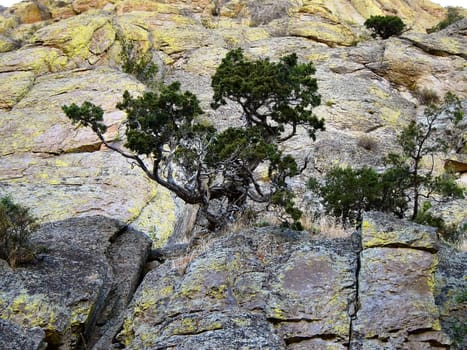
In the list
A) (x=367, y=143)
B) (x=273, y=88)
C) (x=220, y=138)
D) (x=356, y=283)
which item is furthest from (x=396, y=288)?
(x=367, y=143)

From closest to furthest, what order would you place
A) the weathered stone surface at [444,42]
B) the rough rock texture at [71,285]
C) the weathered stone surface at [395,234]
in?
the weathered stone surface at [395,234] → the rough rock texture at [71,285] → the weathered stone surface at [444,42]

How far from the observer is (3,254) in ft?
40.2

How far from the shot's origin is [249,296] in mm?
10516

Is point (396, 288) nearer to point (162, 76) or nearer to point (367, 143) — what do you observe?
point (367, 143)

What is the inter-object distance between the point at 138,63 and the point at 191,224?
1810 centimetres

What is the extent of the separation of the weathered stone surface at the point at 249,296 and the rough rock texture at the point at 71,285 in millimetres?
838

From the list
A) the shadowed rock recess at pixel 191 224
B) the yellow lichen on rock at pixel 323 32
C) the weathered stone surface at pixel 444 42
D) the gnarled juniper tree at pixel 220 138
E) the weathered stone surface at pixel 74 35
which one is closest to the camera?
the shadowed rock recess at pixel 191 224

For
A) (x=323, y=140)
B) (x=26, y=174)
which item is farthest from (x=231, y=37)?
(x=26, y=174)

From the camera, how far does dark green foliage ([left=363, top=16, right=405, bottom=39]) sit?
39.8 metres

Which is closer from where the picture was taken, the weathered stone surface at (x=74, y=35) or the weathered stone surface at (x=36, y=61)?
the weathered stone surface at (x=36, y=61)

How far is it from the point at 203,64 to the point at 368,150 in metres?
12.7

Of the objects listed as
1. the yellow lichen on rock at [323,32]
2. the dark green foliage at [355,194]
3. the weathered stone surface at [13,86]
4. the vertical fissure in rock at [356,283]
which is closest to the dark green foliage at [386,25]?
the yellow lichen on rock at [323,32]

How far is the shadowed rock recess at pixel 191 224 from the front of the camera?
991 cm

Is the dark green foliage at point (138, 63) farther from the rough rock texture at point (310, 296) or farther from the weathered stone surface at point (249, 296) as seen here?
the rough rock texture at point (310, 296)
